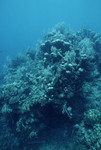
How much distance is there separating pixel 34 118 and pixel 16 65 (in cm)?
857

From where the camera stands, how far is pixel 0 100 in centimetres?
663

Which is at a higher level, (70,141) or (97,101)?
(97,101)

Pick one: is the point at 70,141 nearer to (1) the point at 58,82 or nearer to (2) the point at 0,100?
(1) the point at 58,82

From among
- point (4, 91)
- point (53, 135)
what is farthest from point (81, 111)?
point (4, 91)

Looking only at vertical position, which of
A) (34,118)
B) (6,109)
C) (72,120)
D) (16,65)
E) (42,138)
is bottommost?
(42,138)

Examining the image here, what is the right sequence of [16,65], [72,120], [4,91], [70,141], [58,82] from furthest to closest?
[16,65] < [4,91] < [72,120] < [70,141] < [58,82]

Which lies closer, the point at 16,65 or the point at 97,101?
the point at 97,101

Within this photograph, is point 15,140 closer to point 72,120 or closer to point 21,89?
point 21,89

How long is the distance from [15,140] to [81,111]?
4.28m

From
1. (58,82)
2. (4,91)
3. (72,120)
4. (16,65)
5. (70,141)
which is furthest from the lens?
(16,65)

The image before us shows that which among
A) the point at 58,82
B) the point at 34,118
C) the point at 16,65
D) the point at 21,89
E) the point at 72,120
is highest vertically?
the point at 16,65

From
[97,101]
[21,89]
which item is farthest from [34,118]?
[97,101]

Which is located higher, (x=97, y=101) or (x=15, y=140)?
(x=97, y=101)

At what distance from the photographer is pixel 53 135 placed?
5773 mm
